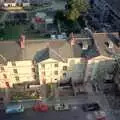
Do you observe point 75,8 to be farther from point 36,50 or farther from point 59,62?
point 59,62

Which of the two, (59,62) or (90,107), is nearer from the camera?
(59,62)

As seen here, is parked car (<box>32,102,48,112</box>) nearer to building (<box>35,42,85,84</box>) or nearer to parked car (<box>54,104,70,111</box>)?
parked car (<box>54,104,70,111</box>)

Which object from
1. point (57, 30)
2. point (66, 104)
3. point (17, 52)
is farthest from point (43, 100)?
A: point (57, 30)

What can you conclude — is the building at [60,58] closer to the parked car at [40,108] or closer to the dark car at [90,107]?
the parked car at [40,108]

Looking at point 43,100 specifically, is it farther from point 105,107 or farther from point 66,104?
point 105,107

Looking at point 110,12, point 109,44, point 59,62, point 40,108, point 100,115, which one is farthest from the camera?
point 110,12

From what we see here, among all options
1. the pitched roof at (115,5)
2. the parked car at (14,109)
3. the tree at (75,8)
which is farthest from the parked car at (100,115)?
the pitched roof at (115,5)

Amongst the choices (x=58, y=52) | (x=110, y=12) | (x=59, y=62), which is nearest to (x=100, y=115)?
(x=59, y=62)
